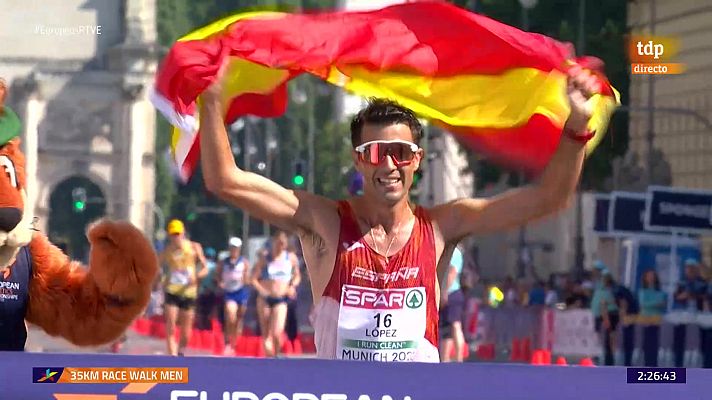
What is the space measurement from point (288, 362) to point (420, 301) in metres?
0.84

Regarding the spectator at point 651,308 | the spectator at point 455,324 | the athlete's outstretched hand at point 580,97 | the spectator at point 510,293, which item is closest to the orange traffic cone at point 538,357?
the spectator at point 651,308

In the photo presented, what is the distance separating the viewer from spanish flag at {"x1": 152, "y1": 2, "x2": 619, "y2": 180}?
236 inches

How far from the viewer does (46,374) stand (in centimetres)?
486

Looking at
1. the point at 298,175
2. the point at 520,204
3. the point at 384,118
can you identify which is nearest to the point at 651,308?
the point at 298,175

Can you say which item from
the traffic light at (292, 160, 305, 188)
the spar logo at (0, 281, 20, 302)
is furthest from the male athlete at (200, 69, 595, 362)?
the traffic light at (292, 160, 305, 188)

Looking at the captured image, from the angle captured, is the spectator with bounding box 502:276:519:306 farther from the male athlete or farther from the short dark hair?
the short dark hair

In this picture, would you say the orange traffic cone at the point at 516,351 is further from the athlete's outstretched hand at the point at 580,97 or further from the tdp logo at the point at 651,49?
the athlete's outstretched hand at the point at 580,97

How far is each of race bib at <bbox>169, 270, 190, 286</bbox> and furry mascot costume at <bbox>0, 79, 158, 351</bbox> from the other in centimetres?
1225

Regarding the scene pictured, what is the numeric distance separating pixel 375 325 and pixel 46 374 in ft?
3.90

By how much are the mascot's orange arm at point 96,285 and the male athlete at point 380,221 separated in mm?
479

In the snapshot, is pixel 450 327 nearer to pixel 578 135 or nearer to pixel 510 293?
pixel 578 135

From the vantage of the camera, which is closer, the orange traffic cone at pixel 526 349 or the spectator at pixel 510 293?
the orange traffic cone at pixel 526 349

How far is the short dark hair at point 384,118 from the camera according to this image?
5.77 m

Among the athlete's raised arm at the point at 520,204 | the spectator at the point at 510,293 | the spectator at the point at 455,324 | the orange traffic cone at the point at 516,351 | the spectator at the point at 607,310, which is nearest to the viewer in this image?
the athlete's raised arm at the point at 520,204
